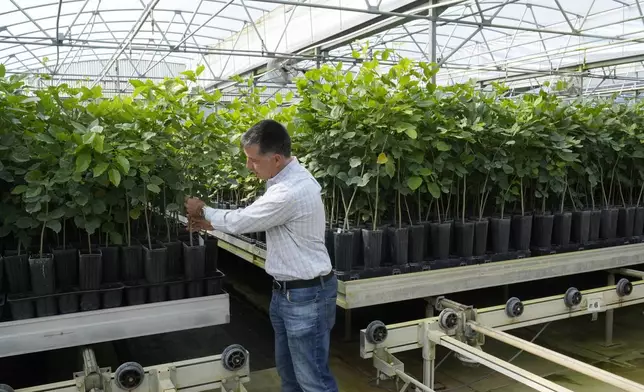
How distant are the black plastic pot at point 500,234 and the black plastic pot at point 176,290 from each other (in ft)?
5.90

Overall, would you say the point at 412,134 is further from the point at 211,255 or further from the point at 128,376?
the point at 128,376

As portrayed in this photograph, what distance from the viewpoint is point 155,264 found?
2.26m

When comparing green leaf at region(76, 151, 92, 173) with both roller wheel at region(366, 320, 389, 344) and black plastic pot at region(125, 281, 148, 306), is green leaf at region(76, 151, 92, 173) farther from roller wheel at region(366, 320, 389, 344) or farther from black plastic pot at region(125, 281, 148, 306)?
roller wheel at region(366, 320, 389, 344)

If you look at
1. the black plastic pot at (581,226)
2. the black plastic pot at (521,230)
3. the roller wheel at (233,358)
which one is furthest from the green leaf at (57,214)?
the black plastic pot at (581,226)

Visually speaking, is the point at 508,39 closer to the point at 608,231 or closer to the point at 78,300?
the point at 608,231

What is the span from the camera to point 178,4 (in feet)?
37.1

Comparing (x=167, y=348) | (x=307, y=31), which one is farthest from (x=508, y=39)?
(x=167, y=348)

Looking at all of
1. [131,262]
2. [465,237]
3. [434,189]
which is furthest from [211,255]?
[465,237]

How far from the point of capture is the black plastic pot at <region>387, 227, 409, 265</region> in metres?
2.74

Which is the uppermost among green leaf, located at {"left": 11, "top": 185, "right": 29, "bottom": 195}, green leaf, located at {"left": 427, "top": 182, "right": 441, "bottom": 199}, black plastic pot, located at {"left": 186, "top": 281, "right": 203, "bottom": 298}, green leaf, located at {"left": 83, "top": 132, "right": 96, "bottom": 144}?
green leaf, located at {"left": 83, "top": 132, "right": 96, "bottom": 144}

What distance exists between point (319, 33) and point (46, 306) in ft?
24.0

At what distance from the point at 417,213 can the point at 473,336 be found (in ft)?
3.21

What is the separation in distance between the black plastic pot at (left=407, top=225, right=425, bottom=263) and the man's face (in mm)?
1174

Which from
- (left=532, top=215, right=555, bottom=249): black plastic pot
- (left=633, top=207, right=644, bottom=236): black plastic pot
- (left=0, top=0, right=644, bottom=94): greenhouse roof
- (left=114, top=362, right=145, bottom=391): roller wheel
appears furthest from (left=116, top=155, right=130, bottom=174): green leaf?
(left=0, top=0, right=644, bottom=94): greenhouse roof
